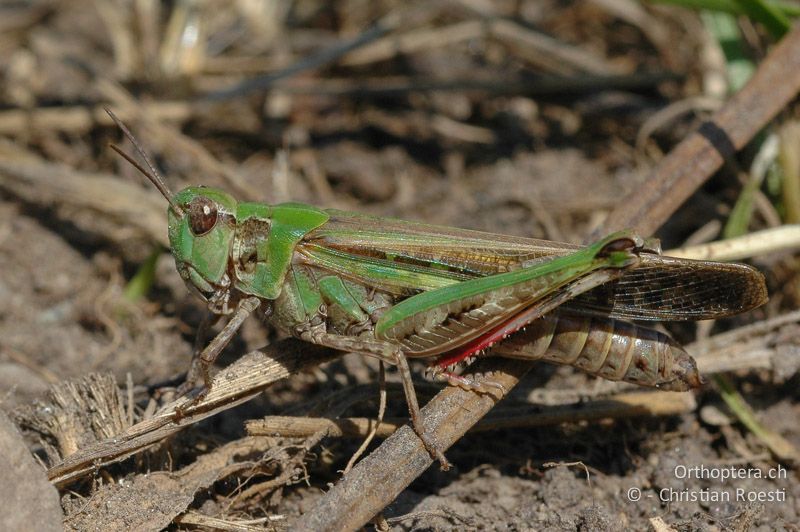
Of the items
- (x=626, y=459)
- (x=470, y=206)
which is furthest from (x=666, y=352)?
(x=470, y=206)

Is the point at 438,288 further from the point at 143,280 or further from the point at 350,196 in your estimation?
the point at 350,196

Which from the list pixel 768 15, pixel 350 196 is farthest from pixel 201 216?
pixel 768 15

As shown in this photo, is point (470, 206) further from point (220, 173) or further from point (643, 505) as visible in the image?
point (643, 505)

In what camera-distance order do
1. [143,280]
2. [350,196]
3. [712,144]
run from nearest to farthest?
[712,144] → [143,280] → [350,196]

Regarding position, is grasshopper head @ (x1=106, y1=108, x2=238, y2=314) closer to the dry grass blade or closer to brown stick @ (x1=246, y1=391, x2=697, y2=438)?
the dry grass blade

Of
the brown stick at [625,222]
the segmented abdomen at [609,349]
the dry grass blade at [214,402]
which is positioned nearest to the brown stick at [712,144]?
the brown stick at [625,222]

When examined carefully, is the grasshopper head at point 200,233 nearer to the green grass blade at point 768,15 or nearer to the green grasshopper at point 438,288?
the green grasshopper at point 438,288
